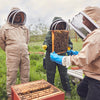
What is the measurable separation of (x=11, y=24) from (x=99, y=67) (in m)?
1.97

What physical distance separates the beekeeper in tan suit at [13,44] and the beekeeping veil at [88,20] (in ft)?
4.53

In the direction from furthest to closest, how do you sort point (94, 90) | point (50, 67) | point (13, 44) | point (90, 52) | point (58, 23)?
point (50, 67) < point (13, 44) < point (58, 23) < point (94, 90) < point (90, 52)

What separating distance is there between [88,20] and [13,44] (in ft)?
5.33

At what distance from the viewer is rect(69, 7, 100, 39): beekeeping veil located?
158 cm

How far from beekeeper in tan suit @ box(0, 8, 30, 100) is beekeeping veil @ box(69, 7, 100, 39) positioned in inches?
54.4

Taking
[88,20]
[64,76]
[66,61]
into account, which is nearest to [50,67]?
[64,76]

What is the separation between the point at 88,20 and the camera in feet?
5.35

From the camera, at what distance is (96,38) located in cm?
141

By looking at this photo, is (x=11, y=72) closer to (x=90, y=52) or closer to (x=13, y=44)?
(x=13, y=44)

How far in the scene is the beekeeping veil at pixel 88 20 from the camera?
1.58m

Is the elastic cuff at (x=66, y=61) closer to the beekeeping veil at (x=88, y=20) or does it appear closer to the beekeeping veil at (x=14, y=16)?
the beekeeping veil at (x=88, y=20)

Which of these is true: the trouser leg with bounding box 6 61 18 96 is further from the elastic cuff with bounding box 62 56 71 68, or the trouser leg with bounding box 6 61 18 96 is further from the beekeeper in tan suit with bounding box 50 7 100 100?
the elastic cuff with bounding box 62 56 71 68

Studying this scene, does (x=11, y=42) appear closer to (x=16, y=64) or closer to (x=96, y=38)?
(x=16, y=64)

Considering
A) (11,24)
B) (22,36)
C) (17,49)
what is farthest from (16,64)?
(11,24)
